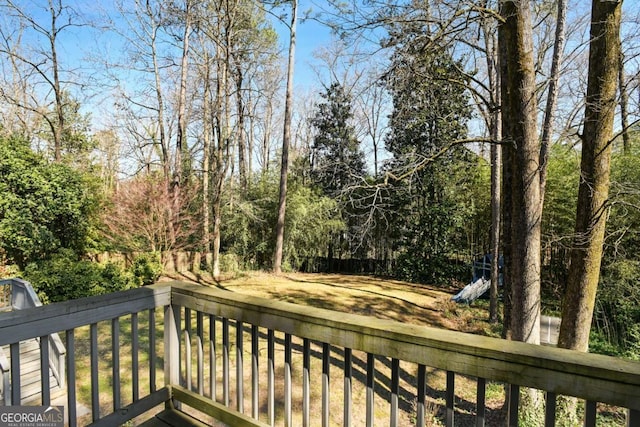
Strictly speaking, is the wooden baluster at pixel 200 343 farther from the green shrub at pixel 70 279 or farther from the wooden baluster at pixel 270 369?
the green shrub at pixel 70 279

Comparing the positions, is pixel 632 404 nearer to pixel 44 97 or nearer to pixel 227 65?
pixel 227 65

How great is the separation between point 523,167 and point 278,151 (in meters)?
13.5

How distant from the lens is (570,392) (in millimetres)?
906

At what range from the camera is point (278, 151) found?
1594 centimetres

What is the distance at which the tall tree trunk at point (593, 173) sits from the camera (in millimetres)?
3219

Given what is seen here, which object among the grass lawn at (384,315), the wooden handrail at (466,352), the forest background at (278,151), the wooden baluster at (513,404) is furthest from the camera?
the forest background at (278,151)

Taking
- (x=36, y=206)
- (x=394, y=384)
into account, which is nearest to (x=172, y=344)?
(x=394, y=384)

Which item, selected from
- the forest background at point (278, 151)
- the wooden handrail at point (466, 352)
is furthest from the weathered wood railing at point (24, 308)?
the wooden handrail at point (466, 352)

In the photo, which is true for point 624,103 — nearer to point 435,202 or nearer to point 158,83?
point 435,202

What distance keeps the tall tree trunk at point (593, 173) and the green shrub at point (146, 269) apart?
817cm

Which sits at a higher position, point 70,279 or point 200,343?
point 200,343

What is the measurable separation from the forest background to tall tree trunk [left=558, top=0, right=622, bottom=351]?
200 mm

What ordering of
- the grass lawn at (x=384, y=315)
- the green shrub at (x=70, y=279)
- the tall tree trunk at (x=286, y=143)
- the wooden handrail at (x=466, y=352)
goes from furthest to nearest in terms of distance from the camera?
the tall tree trunk at (x=286, y=143) < the green shrub at (x=70, y=279) < the grass lawn at (x=384, y=315) < the wooden handrail at (x=466, y=352)

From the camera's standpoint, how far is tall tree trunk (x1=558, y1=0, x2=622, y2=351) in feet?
10.6
